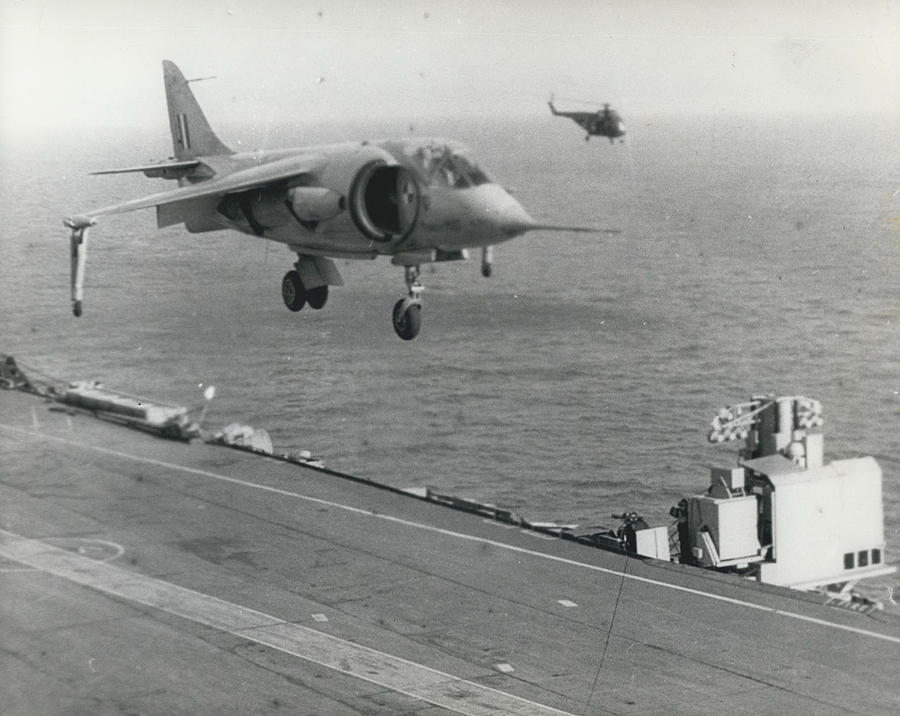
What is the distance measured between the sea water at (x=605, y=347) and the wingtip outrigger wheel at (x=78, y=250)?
10.8m

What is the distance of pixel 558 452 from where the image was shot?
2199 inches

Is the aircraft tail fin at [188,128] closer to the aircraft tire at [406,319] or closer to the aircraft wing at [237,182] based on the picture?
the aircraft wing at [237,182]

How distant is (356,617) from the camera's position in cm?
3225

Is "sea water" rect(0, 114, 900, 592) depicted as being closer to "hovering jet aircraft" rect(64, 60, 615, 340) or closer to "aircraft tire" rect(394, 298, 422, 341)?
"hovering jet aircraft" rect(64, 60, 615, 340)

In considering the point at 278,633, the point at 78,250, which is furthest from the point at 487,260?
the point at 278,633

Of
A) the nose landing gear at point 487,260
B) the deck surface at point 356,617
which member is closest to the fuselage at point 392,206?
the nose landing gear at point 487,260

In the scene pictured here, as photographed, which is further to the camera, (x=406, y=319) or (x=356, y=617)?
(x=356, y=617)

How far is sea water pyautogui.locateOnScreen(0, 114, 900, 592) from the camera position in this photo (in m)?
33.8

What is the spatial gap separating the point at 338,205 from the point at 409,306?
4.02 feet

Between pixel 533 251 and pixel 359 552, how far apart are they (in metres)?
13.7

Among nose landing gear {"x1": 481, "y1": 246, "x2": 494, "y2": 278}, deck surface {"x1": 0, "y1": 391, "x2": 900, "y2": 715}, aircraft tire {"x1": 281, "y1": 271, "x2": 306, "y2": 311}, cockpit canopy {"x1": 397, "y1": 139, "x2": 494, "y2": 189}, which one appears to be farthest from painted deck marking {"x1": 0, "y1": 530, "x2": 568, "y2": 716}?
cockpit canopy {"x1": 397, "y1": 139, "x2": 494, "y2": 189}

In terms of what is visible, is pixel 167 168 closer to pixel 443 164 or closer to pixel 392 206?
pixel 392 206

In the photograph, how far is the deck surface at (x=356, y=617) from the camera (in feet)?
91.9

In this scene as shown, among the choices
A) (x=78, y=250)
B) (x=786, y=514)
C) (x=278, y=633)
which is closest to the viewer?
(x=78, y=250)
